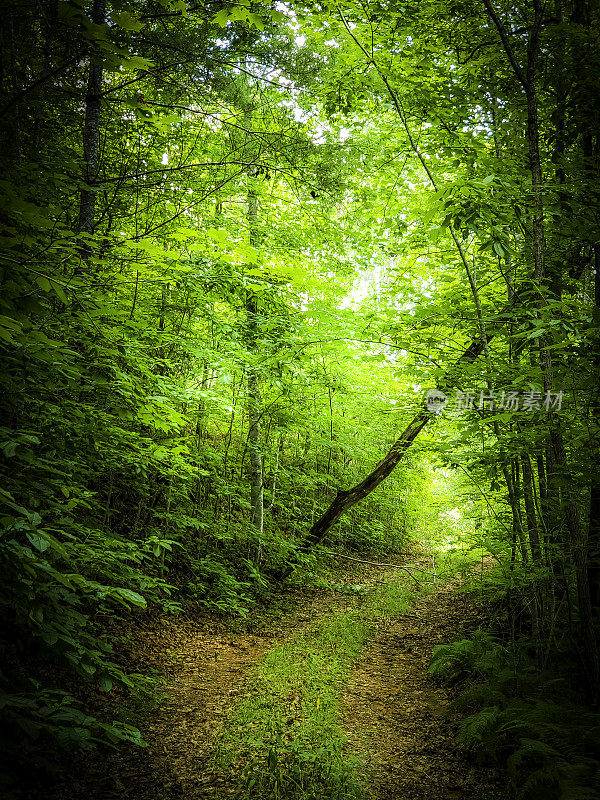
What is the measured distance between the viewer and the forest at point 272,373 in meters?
2.88

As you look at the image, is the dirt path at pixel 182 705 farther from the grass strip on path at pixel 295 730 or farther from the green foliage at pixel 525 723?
the green foliage at pixel 525 723

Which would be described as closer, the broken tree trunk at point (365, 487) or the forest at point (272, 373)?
the forest at point (272, 373)

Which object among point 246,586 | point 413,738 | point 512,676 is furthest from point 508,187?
point 246,586

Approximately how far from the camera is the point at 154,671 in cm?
503

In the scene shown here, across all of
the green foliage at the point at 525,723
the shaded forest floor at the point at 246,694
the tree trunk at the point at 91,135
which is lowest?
the shaded forest floor at the point at 246,694

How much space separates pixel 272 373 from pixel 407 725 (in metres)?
5.81

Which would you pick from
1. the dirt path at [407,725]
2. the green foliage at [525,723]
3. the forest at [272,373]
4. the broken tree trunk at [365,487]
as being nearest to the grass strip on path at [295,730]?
the forest at [272,373]

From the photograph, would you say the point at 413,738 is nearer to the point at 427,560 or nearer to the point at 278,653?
the point at 278,653

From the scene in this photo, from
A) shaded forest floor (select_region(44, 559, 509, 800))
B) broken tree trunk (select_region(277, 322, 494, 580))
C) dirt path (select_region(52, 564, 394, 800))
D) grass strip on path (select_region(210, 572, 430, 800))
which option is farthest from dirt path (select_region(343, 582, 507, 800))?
broken tree trunk (select_region(277, 322, 494, 580))

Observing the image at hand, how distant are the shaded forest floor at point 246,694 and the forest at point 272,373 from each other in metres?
0.04

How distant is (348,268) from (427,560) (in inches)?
498

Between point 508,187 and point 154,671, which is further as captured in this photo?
point 154,671

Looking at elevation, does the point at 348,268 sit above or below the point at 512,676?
above

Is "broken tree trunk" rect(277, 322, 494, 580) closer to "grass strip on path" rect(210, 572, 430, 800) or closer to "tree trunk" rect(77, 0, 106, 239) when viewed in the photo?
"grass strip on path" rect(210, 572, 430, 800)
